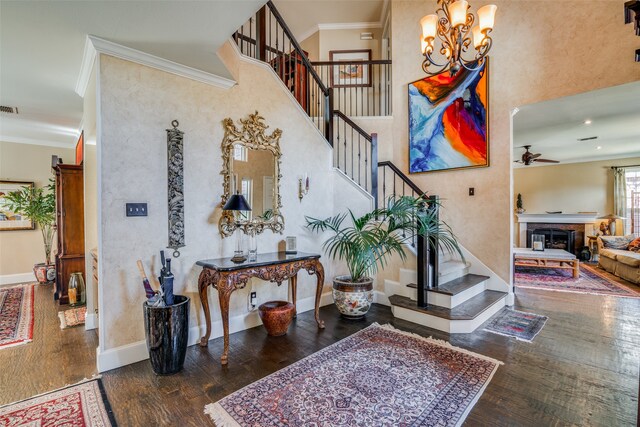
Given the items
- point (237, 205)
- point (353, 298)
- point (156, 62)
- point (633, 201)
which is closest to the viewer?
point (156, 62)

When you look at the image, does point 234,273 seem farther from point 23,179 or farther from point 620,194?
point 620,194

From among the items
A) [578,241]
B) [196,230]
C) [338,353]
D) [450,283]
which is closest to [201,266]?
[196,230]

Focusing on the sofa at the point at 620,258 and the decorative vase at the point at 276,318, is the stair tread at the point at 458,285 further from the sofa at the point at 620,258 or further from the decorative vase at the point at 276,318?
the sofa at the point at 620,258

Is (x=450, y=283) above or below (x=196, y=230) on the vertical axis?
below

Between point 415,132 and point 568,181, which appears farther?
point 568,181

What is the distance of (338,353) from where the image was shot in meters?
2.54

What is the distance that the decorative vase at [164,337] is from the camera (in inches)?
85.7

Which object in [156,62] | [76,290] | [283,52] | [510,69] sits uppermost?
[283,52]

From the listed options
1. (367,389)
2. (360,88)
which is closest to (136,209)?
(367,389)

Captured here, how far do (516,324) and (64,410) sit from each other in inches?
161

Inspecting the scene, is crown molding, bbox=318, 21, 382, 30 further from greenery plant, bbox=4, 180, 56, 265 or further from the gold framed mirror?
greenery plant, bbox=4, 180, 56, 265

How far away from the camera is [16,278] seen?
5379mm

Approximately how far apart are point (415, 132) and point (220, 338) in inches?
168

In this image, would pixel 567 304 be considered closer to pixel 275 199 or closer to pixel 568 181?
pixel 275 199
